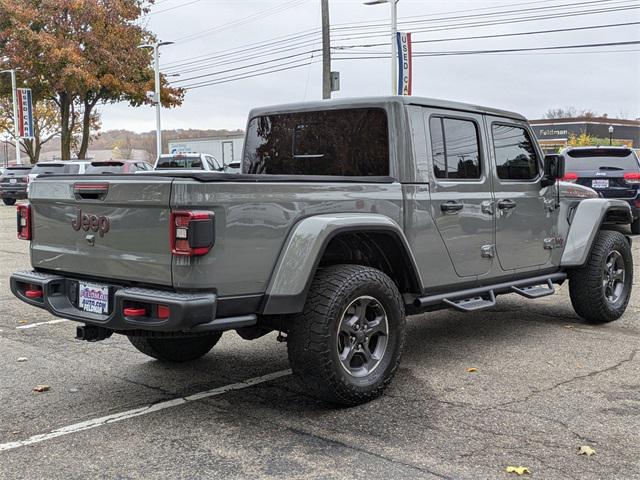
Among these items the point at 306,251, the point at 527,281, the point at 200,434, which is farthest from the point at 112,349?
the point at 527,281

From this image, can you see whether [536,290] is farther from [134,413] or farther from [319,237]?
[134,413]

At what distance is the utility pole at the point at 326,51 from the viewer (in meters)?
24.4

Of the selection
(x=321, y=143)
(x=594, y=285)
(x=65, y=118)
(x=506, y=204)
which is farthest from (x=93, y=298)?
(x=65, y=118)

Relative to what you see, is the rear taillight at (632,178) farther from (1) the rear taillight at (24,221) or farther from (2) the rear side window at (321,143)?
(1) the rear taillight at (24,221)

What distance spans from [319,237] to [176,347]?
6.08 feet

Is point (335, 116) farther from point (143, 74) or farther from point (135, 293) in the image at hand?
point (143, 74)

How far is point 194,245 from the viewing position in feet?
12.3

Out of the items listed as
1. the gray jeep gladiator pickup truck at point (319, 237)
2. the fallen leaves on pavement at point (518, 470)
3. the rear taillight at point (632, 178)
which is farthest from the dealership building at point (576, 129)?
the fallen leaves on pavement at point (518, 470)

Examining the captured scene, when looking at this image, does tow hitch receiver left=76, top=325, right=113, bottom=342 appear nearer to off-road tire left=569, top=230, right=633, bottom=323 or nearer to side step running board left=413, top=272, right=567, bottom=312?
side step running board left=413, top=272, right=567, bottom=312

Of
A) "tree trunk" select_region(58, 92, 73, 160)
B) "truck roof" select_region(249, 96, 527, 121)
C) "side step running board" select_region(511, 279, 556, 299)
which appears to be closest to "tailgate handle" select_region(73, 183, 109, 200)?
"truck roof" select_region(249, 96, 527, 121)

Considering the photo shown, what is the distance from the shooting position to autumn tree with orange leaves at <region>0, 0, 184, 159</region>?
33625 millimetres

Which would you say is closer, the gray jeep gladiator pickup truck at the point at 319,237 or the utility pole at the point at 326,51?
the gray jeep gladiator pickup truck at the point at 319,237

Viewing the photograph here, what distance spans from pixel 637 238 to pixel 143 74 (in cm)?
2835

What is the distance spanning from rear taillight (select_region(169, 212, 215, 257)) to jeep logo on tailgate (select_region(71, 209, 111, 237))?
57cm
